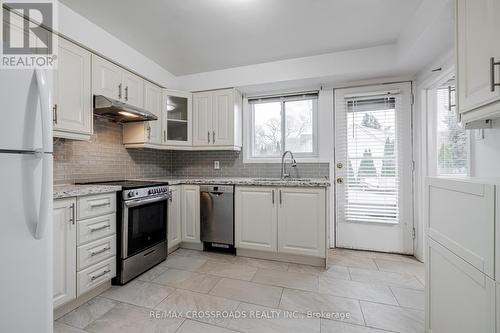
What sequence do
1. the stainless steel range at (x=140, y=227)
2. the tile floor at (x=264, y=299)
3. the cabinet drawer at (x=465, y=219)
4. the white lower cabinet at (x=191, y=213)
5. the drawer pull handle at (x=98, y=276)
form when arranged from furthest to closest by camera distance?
the white lower cabinet at (x=191, y=213) → the stainless steel range at (x=140, y=227) → the drawer pull handle at (x=98, y=276) → the tile floor at (x=264, y=299) → the cabinet drawer at (x=465, y=219)

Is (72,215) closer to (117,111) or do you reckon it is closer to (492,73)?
(117,111)

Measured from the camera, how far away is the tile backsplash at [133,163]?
2219 mm

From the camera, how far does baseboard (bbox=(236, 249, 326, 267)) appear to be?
2482 mm

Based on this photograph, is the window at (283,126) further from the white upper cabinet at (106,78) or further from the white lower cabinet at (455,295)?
the white lower cabinet at (455,295)

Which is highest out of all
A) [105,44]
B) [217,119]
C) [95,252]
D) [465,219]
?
[105,44]

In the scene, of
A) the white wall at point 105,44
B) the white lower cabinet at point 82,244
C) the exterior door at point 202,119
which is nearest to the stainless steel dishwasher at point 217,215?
the exterior door at point 202,119

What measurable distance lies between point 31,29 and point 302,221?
2853 mm

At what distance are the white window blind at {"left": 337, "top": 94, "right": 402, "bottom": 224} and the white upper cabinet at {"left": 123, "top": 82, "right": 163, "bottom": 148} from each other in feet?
8.29

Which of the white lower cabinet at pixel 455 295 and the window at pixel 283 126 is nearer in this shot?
the white lower cabinet at pixel 455 295

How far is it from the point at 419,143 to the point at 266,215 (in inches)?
79.8

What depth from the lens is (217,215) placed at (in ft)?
9.21

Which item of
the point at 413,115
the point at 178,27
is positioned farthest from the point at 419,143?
the point at 178,27

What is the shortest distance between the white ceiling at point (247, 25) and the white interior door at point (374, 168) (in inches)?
28.2

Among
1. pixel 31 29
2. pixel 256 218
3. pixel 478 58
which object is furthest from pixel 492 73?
pixel 31 29
